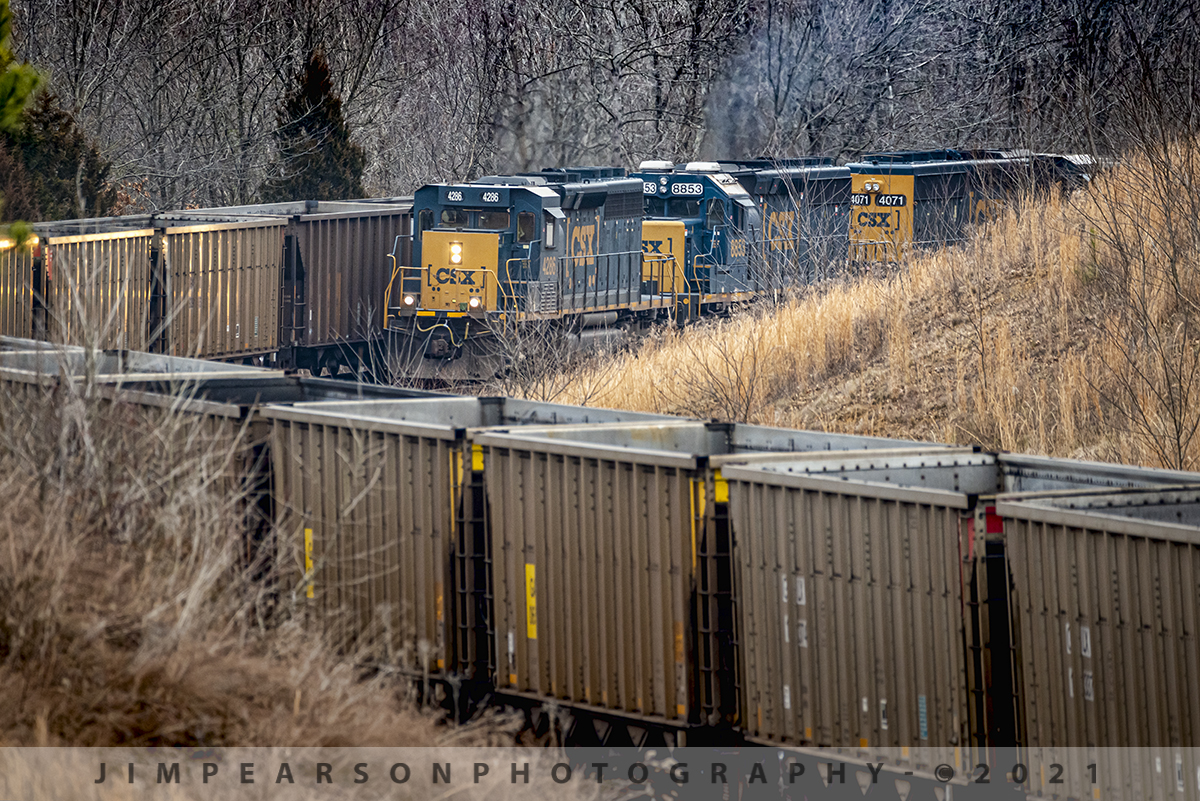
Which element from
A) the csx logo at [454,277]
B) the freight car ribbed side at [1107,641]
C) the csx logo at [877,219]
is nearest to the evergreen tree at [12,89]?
the freight car ribbed side at [1107,641]

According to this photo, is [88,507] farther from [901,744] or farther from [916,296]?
[916,296]

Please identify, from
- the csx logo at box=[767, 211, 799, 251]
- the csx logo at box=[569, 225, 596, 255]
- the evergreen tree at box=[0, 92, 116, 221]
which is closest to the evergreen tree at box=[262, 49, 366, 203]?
the evergreen tree at box=[0, 92, 116, 221]

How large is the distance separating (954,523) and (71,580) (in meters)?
5.40

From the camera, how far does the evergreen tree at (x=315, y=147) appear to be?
4284 centimetres

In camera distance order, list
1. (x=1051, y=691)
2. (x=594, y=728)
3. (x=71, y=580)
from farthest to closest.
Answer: (x=594, y=728) < (x=1051, y=691) < (x=71, y=580)

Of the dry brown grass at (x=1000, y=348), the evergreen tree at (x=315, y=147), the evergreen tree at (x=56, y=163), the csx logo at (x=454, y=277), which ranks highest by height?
the evergreen tree at (x=315, y=147)

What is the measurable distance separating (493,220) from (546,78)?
84.4ft

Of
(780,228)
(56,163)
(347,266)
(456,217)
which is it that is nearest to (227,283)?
(347,266)

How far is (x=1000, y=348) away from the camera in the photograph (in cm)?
2084

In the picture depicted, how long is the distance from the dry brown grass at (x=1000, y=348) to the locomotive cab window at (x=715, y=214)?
18.8 feet

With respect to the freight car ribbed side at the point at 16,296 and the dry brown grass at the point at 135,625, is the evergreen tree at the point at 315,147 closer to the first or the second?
the freight car ribbed side at the point at 16,296

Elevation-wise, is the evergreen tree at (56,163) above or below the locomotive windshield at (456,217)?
above

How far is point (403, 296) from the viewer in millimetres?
28047

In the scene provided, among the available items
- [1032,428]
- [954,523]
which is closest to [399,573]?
[954,523]
